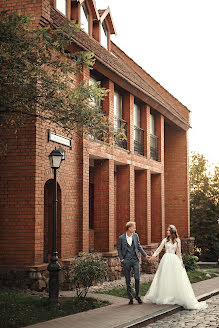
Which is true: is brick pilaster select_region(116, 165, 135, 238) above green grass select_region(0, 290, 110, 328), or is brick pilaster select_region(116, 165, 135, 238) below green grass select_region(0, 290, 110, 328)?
above

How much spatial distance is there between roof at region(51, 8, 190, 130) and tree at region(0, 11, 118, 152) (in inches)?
156

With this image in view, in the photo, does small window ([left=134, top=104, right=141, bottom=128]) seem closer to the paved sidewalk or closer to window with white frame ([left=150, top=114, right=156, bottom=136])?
window with white frame ([left=150, top=114, right=156, bottom=136])

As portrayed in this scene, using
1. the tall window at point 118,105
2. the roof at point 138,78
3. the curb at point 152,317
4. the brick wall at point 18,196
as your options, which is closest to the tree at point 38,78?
the brick wall at point 18,196

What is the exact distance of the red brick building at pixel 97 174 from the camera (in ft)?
42.8

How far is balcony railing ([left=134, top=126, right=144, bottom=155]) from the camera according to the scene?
21.2m

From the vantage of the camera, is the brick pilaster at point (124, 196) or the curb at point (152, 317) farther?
the brick pilaster at point (124, 196)

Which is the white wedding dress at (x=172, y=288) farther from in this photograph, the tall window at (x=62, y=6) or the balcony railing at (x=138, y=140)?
the balcony railing at (x=138, y=140)

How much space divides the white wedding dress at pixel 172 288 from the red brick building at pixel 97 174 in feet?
9.03

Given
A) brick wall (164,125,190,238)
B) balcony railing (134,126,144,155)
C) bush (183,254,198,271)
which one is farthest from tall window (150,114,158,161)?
bush (183,254,198,271)

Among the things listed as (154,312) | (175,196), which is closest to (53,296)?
(154,312)

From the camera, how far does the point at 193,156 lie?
2039 inches

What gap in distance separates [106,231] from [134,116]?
5.83 m

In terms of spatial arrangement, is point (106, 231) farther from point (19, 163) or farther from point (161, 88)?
point (161, 88)

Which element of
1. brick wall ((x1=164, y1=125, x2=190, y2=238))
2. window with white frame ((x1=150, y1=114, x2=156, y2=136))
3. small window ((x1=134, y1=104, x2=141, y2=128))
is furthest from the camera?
brick wall ((x1=164, y1=125, x2=190, y2=238))
